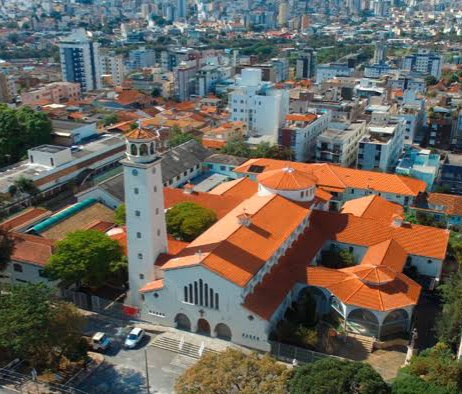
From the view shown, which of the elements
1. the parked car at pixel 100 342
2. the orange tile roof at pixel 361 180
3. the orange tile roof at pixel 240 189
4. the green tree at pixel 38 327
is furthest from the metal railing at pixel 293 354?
the orange tile roof at pixel 361 180

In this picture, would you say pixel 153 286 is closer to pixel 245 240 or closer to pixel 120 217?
pixel 245 240

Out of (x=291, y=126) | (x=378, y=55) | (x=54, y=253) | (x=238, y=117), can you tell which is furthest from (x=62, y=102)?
(x=378, y=55)

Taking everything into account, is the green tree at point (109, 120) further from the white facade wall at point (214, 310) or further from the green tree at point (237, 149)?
the white facade wall at point (214, 310)

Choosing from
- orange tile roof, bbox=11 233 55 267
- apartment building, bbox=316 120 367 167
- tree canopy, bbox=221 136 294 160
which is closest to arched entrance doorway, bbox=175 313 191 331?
orange tile roof, bbox=11 233 55 267

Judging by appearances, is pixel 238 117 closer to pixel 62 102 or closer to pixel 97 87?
pixel 62 102

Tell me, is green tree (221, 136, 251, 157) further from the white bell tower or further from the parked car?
the parked car
